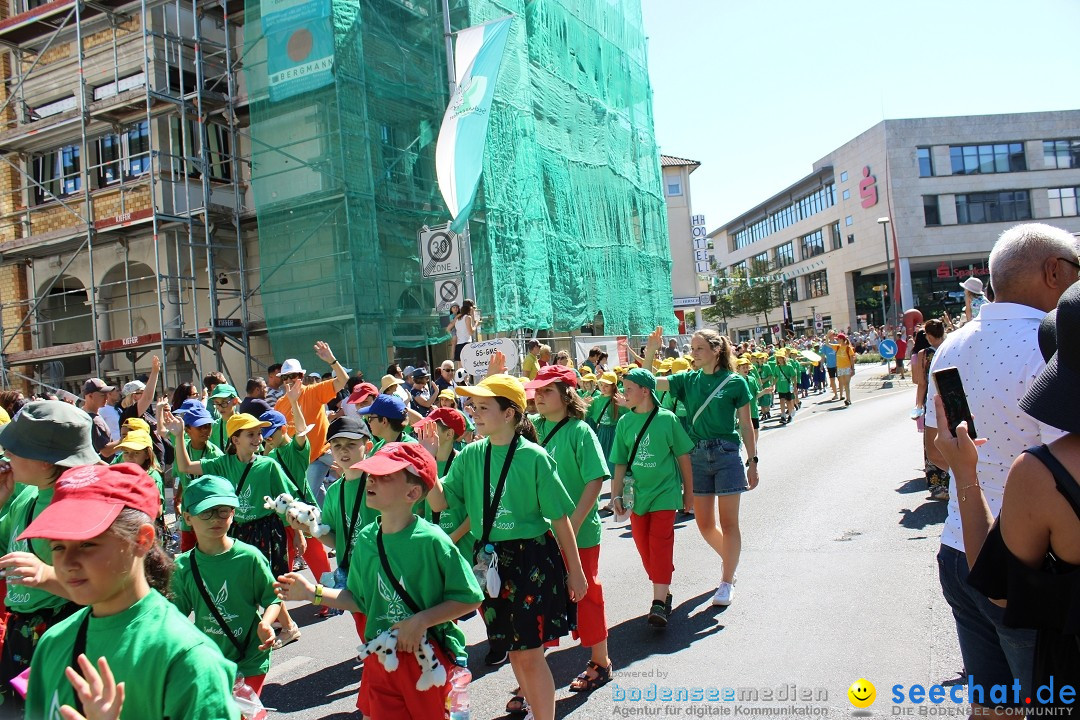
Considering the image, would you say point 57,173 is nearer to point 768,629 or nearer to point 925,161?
point 768,629

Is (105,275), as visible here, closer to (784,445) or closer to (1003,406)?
(784,445)

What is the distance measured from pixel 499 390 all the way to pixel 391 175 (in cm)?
1479

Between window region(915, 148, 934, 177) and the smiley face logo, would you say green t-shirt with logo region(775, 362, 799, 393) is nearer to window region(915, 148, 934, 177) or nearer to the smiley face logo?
the smiley face logo

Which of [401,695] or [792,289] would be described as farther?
[792,289]

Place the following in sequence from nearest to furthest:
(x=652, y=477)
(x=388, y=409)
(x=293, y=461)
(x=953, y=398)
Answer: (x=953, y=398)
(x=388, y=409)
(x=652, y=477)
(x=293, y=461)

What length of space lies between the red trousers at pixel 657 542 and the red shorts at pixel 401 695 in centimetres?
270

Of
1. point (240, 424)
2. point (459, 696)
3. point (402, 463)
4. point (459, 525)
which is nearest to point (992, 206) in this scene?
point (240, 424)

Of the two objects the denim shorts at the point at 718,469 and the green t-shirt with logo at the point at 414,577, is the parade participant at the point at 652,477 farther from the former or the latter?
the green t-shirt with logo at the point at 414,577

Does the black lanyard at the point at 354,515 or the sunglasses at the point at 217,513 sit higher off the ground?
the sunglasses at the point at 217,513

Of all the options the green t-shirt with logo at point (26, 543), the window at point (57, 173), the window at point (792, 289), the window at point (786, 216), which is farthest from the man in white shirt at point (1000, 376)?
the window at point (792, 289)

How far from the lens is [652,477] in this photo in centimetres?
555

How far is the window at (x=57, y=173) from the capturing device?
1909 cm

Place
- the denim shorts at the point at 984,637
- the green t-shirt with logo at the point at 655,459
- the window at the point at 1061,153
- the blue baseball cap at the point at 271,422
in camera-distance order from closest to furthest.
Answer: the denim shorts at the point at 984,637
the green t-shirt with logo at the point at 655,459
the blue baseball cap at the point at 271,422
the window at the point at 1061,153

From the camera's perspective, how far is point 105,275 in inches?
753
